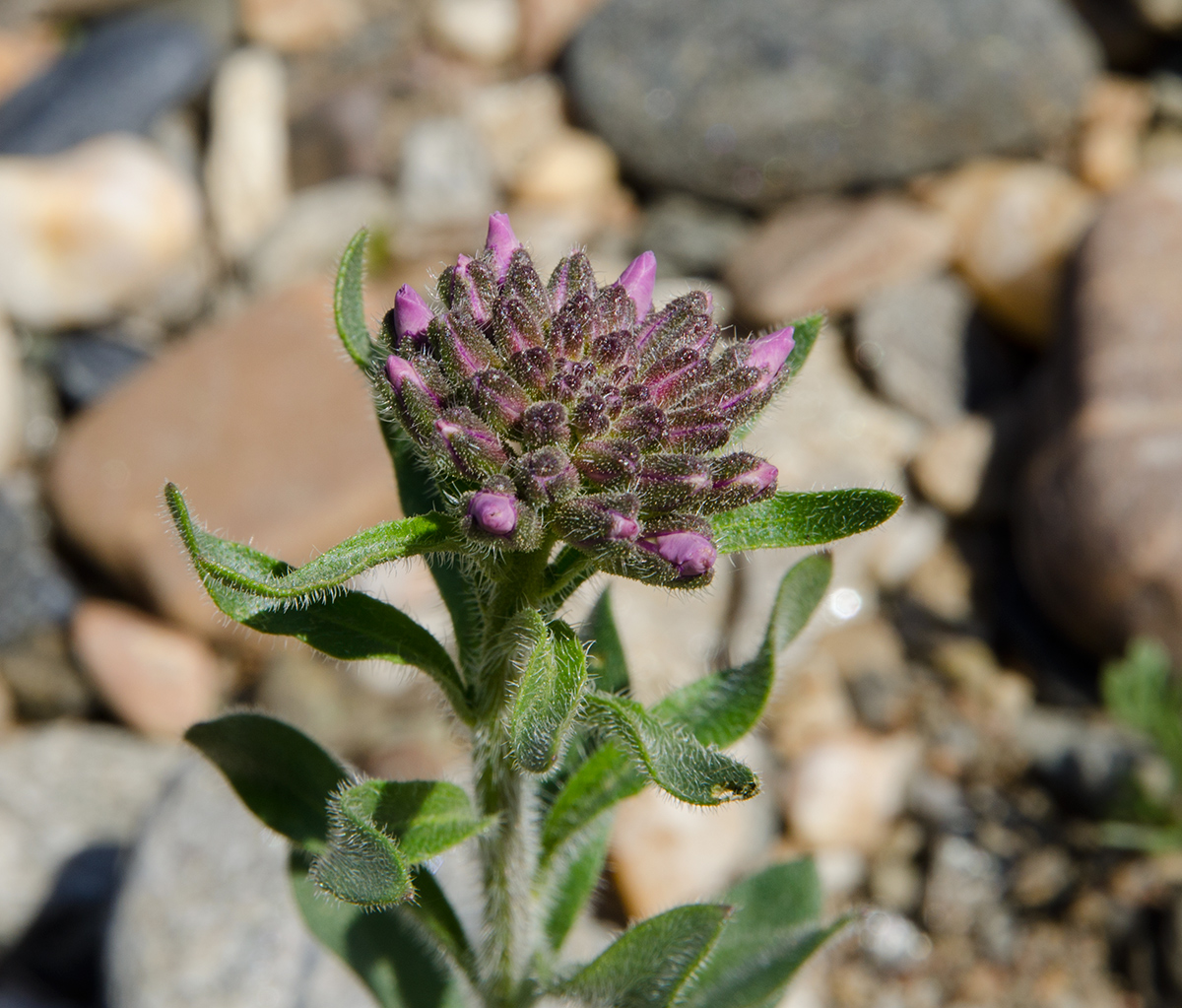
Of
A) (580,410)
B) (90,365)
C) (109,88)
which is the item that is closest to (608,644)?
(580,410)

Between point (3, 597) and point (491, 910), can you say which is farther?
point (3, 597)

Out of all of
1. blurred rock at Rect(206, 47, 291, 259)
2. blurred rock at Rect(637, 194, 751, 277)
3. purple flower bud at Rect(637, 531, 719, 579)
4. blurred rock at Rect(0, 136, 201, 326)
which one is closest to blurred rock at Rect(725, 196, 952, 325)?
blurred rock at Rect(637, 194, 751, 277)

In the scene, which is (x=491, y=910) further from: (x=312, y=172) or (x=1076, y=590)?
(x=312, y=172)

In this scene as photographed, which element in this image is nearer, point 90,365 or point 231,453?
point 231,453

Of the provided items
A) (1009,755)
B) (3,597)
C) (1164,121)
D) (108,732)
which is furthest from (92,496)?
(1164,121)

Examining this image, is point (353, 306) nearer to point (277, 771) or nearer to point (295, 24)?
point (277, 771)

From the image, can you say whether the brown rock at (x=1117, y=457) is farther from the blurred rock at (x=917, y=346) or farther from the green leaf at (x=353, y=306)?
the green leaf at (x=353, y=306)
